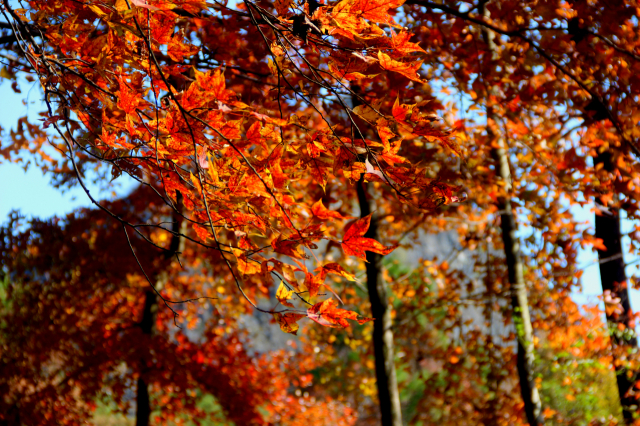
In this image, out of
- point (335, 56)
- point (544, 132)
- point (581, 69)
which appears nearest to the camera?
point (335, 56)

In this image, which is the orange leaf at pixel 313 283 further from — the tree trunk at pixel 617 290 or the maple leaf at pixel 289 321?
the tree trunk at pixel 617 290

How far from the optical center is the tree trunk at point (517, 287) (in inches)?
193

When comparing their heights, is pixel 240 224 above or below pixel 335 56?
below

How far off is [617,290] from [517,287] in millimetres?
1249

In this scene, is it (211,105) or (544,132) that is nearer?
(211,105)

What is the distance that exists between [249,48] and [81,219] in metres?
5.06

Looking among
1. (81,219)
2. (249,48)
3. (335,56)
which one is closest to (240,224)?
(335,56)

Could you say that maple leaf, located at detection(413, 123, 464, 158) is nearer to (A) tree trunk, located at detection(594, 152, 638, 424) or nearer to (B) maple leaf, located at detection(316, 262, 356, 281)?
(B) maple leaf, located at detection(316, 262, 356, 281)

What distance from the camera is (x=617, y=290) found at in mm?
5348

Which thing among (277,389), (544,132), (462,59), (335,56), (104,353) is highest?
(462,59)

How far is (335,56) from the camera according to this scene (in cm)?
172

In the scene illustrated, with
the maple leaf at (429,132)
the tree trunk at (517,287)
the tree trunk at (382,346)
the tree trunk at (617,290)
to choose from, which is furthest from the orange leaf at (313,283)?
the tree trunk at (617,290)

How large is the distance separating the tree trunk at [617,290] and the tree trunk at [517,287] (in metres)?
0.84

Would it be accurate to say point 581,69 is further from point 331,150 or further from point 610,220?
point 610,220
